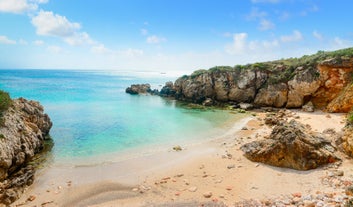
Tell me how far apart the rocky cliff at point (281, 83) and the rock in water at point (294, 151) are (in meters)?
19.0

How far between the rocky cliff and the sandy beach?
21.9 meters

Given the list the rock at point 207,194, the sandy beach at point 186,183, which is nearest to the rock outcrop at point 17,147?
the sandy beach at point 186,183

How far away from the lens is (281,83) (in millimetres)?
40156

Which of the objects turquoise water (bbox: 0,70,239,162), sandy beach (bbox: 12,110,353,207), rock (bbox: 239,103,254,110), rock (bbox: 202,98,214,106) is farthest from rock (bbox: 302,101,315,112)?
sandy beach (bbox: 12,110,353,207)

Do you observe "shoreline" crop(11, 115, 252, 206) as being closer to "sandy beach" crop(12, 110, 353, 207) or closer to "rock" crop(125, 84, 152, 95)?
"sandy beach" crop(12, 110, 353, 207)

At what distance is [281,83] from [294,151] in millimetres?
28335

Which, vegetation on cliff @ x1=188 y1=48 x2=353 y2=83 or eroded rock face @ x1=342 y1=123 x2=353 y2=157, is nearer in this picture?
eroded rock face @ x1=342 y1=123 x2=353 y2=157

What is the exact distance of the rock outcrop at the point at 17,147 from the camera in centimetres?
1325

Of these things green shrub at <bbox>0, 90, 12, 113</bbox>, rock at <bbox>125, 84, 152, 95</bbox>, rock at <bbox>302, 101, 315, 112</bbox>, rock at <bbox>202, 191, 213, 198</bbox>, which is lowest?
rock at <bbox>202, 191, 213, 198</bbox>

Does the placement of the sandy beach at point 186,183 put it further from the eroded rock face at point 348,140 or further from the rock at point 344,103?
the rock at point 344,103

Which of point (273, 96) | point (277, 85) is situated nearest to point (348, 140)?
point (273, 96)

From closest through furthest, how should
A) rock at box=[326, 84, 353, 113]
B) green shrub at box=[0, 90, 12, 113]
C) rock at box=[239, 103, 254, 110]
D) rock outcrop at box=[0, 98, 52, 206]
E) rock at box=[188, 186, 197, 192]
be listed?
1. rock at box=[188, 186, 197, 192]
2. rock outcrop at box=[0, 98, 52, 206]
3. green shrub at box=[0, 90, 12, 113]
4. rock at box=[326, 84, 353, 113]
5. rock at box=[239, 103, 254, 110]

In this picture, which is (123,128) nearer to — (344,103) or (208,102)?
(208,102)

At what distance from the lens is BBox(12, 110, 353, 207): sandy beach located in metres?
11.5
